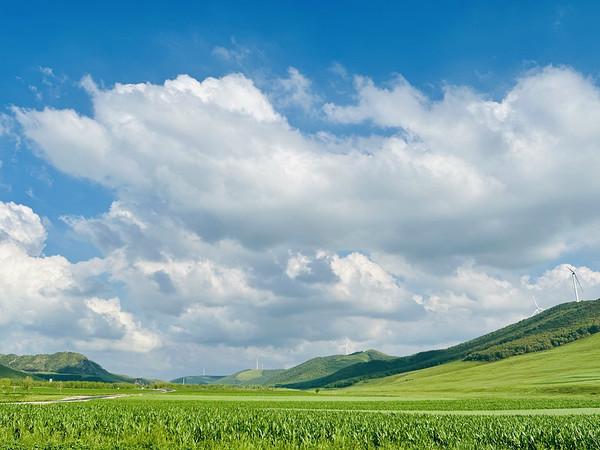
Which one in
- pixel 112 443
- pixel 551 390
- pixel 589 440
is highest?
pixel 112 443

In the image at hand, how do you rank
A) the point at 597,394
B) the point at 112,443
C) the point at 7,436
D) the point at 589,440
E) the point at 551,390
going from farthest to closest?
the point at 551,390 → the point at 597,394 → the point at 7,436 → the point at 112,443 → the point at 589,440

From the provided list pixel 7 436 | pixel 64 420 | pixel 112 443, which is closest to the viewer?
pixel 112 443

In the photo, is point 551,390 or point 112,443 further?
point 551,390

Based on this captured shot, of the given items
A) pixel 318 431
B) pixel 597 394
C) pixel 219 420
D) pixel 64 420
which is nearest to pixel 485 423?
pixel 318 431

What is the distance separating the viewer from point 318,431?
97.7 ft

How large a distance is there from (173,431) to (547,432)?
77.9 feet

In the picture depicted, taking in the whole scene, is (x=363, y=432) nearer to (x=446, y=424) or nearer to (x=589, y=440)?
(x=446, y=424)

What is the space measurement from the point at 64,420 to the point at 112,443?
10354mm

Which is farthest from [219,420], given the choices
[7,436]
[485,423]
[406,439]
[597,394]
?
[597,394]

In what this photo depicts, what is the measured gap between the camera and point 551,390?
426 feet

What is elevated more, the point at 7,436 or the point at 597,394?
the point at 7,436

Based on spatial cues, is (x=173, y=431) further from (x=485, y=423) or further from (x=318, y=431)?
(x=485, y=423)

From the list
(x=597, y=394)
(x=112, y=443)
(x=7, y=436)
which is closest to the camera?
(x=112, y=443)

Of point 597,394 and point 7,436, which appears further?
point 597,394
